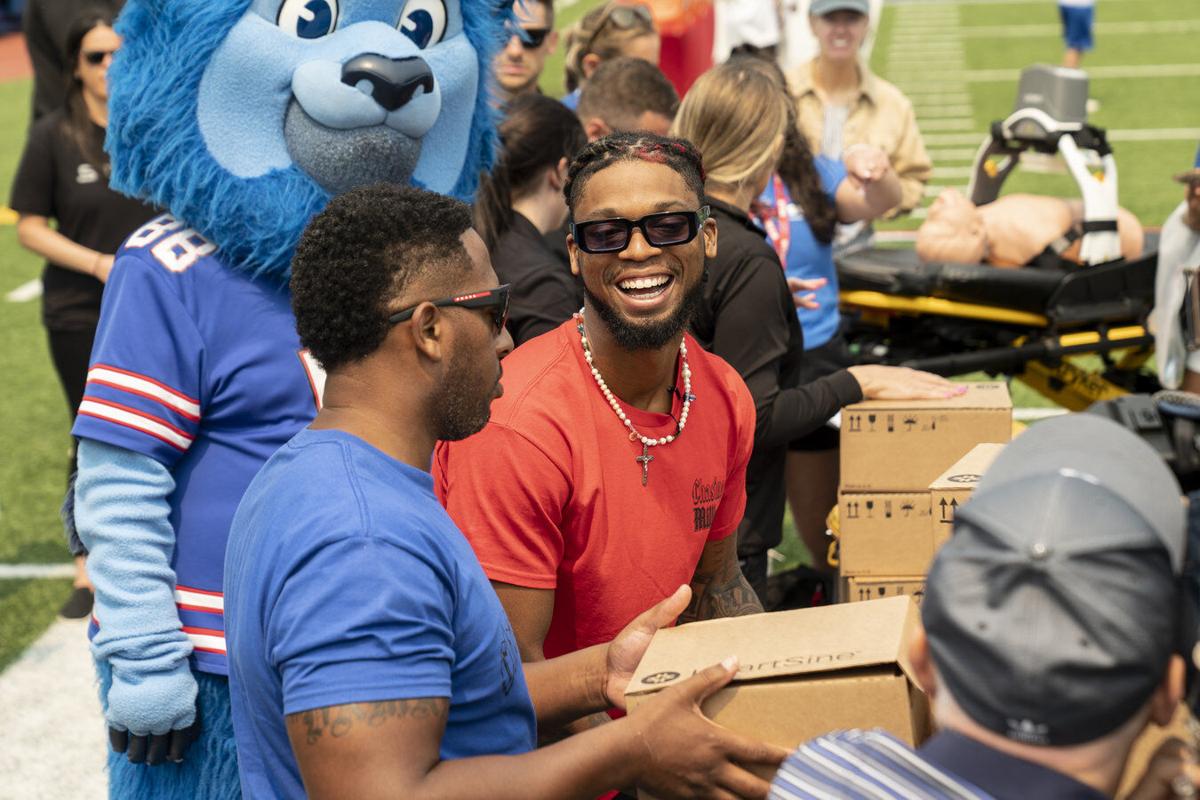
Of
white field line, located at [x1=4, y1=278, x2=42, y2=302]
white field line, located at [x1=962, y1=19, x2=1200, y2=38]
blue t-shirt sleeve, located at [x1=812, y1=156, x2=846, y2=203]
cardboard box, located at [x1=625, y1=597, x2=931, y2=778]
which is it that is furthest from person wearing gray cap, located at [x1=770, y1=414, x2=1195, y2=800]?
white field line, located at [x1=962, y1=19, x2=1200, y2=38]

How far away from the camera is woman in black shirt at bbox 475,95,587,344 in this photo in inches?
158

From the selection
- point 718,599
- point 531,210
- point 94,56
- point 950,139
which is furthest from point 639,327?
point 950,139

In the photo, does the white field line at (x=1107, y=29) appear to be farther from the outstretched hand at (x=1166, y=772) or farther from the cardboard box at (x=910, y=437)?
the outstretched hand at (x=1166, y=772)

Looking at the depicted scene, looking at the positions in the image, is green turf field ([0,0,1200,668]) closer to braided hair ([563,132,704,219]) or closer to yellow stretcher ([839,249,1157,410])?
yellow stretcher ([839,249,1157,410])

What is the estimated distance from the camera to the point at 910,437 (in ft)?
12.5

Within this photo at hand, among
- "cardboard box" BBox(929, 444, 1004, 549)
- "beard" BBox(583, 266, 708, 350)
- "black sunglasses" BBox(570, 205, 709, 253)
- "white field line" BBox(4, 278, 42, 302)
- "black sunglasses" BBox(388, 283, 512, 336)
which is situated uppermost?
"black sunglasses" BBox(388, 283, 512, 336)

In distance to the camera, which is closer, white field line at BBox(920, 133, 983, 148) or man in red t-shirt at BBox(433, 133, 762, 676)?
man in red t-shirt at BBox(433, 133, 762, 676)

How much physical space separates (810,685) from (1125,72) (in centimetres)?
1542

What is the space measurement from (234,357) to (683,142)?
1011 mm

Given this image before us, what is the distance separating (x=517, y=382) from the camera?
2.69m

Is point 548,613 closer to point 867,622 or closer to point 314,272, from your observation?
point 867,622

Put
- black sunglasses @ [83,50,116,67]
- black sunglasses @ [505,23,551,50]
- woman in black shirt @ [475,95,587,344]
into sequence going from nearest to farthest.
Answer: woman in black shirt @ [475,95,587,344] → black sunglasses @ [83,50,116,67] → black sunglasses @ [505,23,551,50]

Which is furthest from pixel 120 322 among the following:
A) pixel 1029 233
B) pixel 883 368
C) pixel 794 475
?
pixel 1029 233

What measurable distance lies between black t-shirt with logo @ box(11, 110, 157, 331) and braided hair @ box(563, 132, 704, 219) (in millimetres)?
3014
